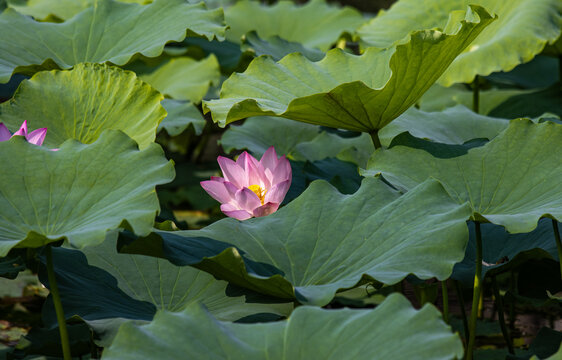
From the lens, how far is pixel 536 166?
1186mm

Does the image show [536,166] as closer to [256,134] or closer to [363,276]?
[363,276]

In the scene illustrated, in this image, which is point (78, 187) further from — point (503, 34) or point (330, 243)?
point (503, 34)

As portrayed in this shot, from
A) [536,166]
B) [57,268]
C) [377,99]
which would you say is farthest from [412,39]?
[57,268]

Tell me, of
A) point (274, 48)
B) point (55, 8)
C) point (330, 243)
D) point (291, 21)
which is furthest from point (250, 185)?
point (291, 21)

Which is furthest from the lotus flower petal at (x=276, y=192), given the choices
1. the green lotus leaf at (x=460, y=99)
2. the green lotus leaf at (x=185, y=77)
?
the green lotus leaf at (x=460, y=99)

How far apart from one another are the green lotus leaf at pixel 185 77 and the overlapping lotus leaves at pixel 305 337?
1.43 meters

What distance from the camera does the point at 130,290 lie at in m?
1.09

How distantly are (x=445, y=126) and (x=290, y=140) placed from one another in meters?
0.47

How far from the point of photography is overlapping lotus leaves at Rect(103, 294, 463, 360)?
751 mm

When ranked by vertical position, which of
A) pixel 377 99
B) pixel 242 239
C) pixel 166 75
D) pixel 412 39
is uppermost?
pixel 412 39

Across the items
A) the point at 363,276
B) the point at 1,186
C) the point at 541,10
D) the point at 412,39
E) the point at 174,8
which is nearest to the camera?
the point at 363,276

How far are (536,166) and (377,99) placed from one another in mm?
302

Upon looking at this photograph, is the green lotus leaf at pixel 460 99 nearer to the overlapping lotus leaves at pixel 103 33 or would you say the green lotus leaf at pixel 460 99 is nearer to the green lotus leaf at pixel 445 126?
the green lotus leaf at pixel 445 126

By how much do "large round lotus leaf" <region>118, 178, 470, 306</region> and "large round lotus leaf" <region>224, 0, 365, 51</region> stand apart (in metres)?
1.75
